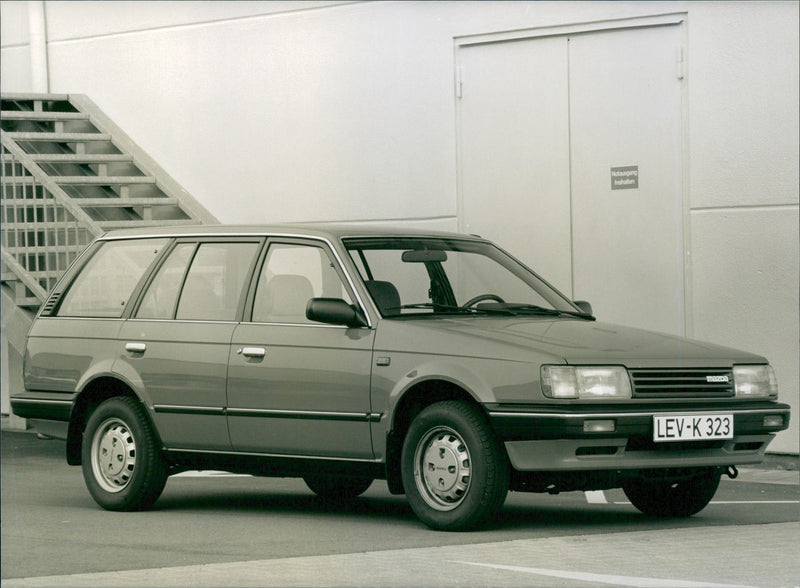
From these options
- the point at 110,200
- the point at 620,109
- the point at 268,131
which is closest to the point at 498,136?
the point at 620,109

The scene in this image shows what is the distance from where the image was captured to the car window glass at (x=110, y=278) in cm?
948

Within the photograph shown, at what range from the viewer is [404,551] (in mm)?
7000

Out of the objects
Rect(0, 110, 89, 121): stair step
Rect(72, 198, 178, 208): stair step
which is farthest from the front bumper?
Rect(0, 110, 89, 121): stair step

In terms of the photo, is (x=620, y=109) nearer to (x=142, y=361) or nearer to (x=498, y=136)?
(x=498, y=136)

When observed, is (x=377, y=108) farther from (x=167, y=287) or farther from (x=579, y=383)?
(x=579, y=383)

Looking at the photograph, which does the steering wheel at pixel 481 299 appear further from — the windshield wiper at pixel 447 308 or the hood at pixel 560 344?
the hood at pixel 560 344

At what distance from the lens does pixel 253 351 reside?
28.0 ft

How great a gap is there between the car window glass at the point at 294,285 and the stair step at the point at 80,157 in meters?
7.67

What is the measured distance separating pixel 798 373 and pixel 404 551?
6.57 meters

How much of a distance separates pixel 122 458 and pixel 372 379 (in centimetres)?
192

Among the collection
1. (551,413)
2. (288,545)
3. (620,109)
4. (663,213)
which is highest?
(620,109)

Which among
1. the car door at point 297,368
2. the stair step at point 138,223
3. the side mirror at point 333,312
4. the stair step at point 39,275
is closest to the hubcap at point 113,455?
the car door at point 297,368

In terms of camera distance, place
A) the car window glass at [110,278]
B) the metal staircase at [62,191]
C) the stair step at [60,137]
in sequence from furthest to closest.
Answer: the stair step at [60,137] → the metal staircase at [62,191] → the car window glass at [110,278]

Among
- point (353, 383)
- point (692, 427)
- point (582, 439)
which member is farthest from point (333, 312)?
point (692, 427)
